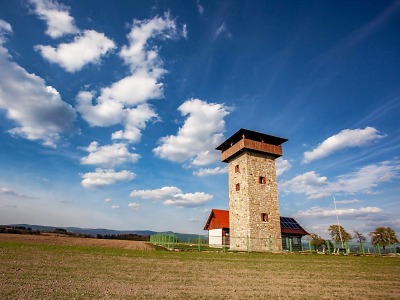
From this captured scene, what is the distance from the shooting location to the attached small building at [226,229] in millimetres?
31347

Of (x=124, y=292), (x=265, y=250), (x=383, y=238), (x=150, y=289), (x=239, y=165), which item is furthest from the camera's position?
(x=383, y=238)

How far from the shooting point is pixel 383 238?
1652 inches

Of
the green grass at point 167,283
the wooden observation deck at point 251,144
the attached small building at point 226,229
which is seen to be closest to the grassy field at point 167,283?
the green grass at point 167,283

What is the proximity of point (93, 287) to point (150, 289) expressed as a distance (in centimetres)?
152

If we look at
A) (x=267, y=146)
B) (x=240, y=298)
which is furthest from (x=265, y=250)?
(x=240, y=298)

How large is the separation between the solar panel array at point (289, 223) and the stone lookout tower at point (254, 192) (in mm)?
7564

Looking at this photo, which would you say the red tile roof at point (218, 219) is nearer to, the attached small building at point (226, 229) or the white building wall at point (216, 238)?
the attached small building at point (226, 229)

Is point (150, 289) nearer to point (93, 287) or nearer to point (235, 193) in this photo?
point (93, 287)

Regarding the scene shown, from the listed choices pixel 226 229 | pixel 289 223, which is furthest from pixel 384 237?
pixel 226 229

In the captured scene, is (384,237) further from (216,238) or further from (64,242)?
(64,242)

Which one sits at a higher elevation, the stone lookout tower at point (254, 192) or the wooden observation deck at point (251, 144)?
the wooden observation deck at point (251, 144)

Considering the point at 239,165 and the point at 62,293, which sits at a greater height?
the point at 239,165

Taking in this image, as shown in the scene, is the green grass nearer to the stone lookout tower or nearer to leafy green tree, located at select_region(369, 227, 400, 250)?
the stone lookout tower

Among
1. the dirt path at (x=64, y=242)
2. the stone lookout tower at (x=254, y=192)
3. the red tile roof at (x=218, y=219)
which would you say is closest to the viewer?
the dirt path at (x=64, y=242)
